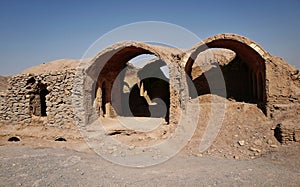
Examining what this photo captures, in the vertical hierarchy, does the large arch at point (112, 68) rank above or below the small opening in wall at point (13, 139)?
above

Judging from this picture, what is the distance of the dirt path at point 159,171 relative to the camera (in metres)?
4.70

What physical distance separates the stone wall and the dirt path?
273 cm

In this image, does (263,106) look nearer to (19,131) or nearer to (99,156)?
(99,156)

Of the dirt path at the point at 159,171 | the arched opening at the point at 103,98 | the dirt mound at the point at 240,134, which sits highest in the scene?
the arched opening at the point at 103,98

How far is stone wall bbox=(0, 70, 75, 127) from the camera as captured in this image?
9.19m

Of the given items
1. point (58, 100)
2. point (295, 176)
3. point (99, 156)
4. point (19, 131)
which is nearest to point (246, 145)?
point (295, 176)

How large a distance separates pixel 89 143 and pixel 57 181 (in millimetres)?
3378

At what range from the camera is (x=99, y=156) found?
6961 millimetres

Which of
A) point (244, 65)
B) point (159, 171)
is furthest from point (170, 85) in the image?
point (244, 65)

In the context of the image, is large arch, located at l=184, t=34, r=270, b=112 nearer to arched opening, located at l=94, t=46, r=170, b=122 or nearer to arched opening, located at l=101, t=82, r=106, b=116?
arched opening, located at l=94, t=46, r=170, b=122

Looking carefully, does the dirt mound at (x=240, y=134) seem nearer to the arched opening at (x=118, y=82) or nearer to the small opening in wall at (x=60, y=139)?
the arched opening at (x=118, y=82)

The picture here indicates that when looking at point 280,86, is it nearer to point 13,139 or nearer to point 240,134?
point 240,134

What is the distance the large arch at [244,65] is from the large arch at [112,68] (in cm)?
159

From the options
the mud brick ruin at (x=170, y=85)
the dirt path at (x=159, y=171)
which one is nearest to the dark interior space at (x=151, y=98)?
the mud brick ruin at (x=170, y=85)
